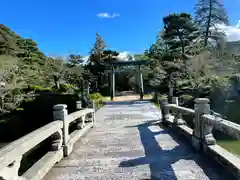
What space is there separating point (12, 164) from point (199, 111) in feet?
9.65

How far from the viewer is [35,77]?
21188 mm

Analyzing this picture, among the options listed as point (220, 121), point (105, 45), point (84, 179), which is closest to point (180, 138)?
point (220, 121)

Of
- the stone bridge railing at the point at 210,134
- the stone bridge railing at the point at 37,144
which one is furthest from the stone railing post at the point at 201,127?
the stone bridge railing at the point at 37,144

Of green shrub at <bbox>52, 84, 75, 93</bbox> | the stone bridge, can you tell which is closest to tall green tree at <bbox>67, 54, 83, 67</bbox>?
green shrub at <bbox>52, 84, 75, 93</bbox>

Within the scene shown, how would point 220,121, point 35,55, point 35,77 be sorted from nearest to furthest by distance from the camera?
1. point 220,121
2. point 35,77
3. point 35,55

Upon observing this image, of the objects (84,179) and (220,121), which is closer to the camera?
(84,179)

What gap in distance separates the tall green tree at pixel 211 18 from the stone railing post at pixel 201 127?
22151 millimetres

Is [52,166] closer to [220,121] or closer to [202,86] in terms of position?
[220,121]

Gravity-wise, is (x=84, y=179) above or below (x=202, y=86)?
below

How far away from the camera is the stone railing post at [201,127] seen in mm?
3994

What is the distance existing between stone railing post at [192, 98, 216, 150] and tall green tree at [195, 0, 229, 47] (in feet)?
72.7

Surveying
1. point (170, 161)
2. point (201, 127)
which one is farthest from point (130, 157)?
point (201, 127)

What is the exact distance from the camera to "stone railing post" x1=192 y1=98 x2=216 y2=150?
3994 millimetres

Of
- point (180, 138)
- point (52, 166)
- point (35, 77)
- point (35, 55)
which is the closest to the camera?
point (52, 166)
